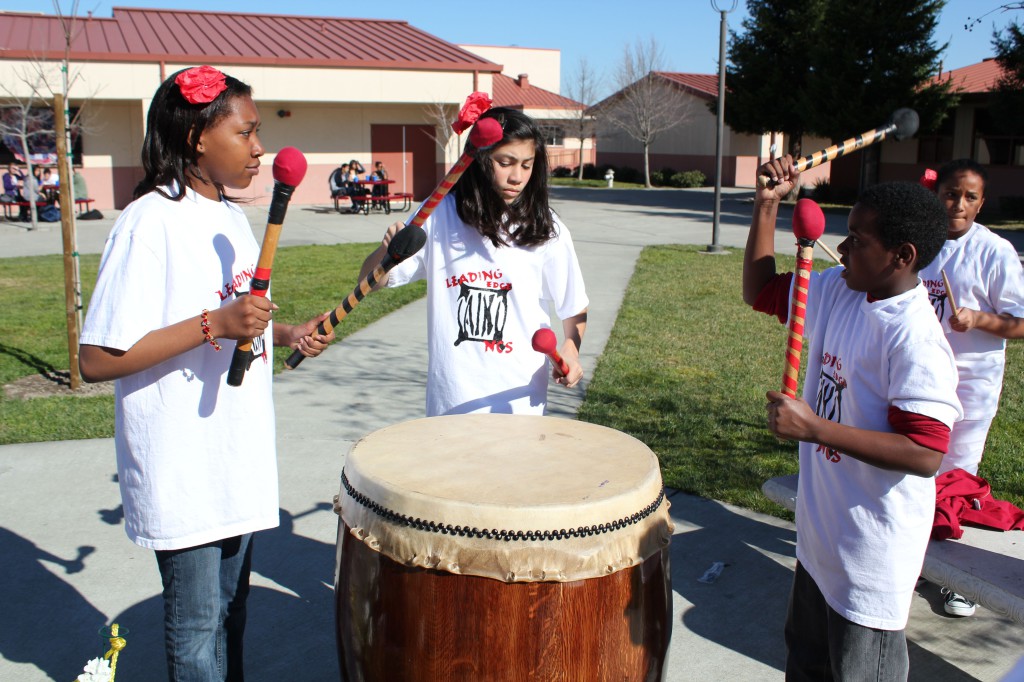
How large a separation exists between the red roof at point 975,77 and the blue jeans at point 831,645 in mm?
23645

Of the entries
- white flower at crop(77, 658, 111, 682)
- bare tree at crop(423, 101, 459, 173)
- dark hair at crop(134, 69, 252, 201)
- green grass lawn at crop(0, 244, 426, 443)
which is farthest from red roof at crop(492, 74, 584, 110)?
white flower at crop(77, 658, 111, 682)

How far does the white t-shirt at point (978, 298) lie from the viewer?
365 cm

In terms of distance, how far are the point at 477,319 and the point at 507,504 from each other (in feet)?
3.61

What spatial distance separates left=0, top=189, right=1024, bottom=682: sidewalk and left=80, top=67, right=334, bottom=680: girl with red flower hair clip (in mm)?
941

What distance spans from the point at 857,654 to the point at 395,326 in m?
6.45

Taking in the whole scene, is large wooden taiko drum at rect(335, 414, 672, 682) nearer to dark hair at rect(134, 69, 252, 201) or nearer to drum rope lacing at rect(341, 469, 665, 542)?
drum rope lacing at rect(341, 469, 665, 542)

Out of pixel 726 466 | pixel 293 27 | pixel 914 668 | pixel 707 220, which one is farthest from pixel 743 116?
pixel 914 668

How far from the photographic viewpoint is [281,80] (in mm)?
21234

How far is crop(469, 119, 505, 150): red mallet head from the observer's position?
2.56 meters

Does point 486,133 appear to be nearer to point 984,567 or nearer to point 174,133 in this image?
point 174,133

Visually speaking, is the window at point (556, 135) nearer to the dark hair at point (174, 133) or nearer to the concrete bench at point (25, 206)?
the concrete bench at point (25, 206)

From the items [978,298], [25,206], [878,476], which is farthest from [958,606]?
[25,206]

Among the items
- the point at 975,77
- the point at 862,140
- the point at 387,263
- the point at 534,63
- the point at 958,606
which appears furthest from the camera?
the point at 534,63

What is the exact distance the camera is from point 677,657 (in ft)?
10.4
